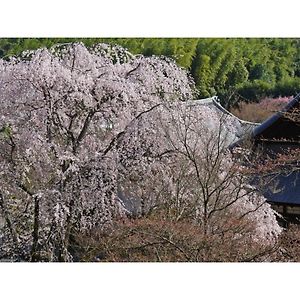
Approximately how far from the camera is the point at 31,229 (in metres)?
4.59

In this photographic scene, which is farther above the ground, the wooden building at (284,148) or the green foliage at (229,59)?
the green foliage at (229,59)

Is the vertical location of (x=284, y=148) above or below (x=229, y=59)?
below

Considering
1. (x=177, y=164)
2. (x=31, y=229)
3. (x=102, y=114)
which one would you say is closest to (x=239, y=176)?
(x=177, y=164)

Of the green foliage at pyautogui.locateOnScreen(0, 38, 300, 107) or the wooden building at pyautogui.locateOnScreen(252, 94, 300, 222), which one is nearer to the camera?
the green foliage at pyautogui.locateOnScreen(0, 38, 300, 107)

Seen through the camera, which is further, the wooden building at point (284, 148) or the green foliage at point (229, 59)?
the wooden building at point (284, 148)

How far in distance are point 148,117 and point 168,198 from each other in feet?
2.03

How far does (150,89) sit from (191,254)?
126cm

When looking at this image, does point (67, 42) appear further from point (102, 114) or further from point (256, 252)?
point (256, 252)

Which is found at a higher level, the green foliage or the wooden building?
the green foliage

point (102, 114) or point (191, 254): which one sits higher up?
point (102, 114)

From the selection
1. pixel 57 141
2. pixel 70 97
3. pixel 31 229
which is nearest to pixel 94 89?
pixel 70 97

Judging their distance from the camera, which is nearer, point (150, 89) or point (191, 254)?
point (191, 254)

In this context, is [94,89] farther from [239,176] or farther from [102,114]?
[239,176]
